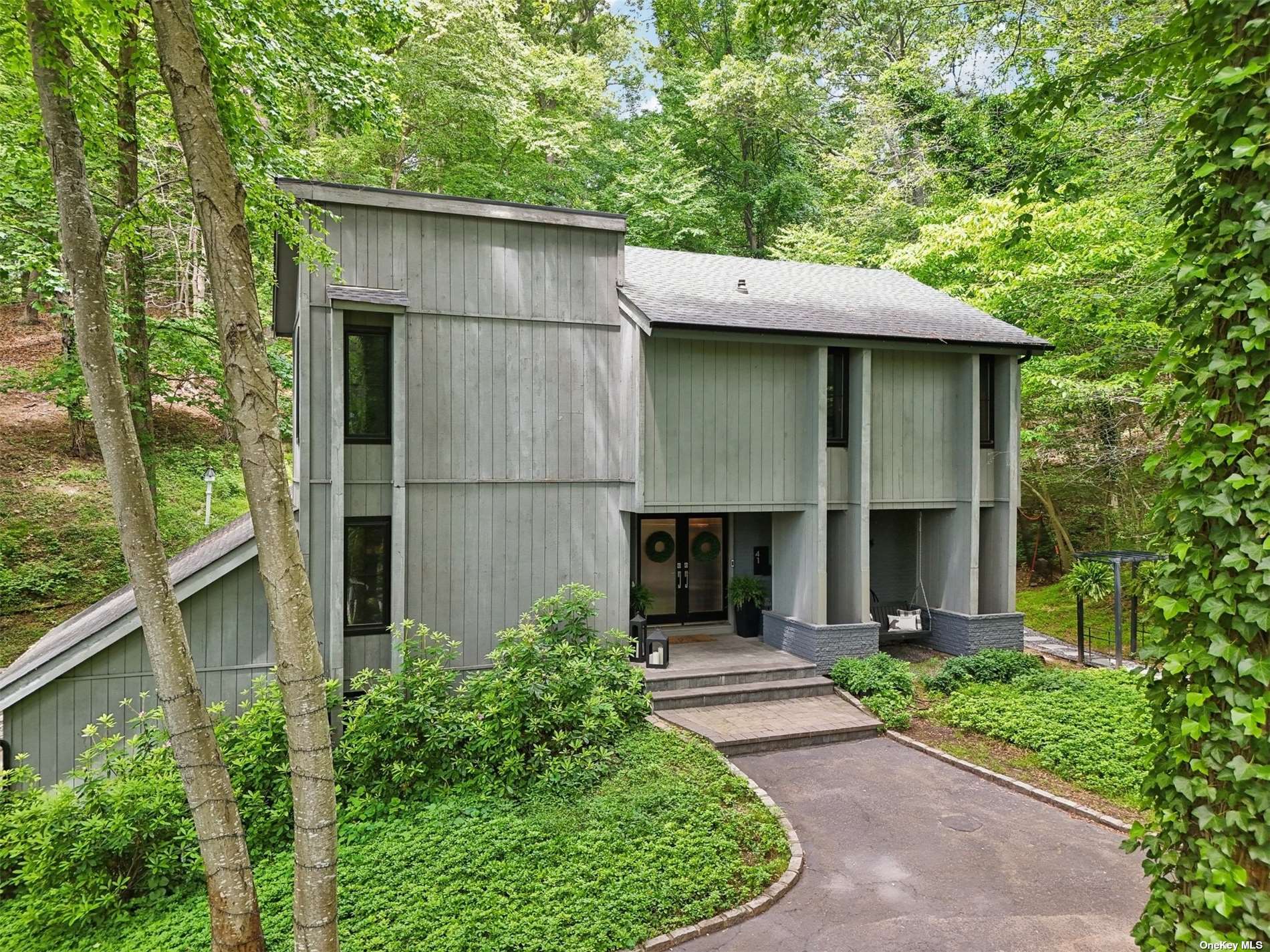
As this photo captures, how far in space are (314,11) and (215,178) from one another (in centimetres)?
579

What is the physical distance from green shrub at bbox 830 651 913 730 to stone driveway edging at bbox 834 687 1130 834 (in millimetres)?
302

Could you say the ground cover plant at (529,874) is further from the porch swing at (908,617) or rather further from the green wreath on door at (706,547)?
the green wreath on door at (706,547)

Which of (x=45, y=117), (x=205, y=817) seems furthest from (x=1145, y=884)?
(x=45, y=117)

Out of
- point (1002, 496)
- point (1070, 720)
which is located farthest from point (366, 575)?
point (1002, 496)

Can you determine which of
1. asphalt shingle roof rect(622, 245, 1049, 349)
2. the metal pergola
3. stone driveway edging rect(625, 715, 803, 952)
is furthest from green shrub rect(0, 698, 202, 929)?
the metal pergola

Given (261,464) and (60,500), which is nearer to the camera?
(261,464)

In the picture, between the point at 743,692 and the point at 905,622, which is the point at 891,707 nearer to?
the point at 743,692

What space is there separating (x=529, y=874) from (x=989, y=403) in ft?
34.0

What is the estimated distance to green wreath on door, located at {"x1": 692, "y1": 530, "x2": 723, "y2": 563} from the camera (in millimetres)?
12711

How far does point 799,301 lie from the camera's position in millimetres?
11562

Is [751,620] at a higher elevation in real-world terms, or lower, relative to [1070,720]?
higher

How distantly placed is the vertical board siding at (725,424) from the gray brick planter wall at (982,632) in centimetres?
333

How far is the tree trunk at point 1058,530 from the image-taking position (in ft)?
54.2

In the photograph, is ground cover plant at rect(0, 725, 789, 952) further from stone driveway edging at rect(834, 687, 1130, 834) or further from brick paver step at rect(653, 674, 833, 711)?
stone driveway edging at rect(834, 687, 1130, 834)
